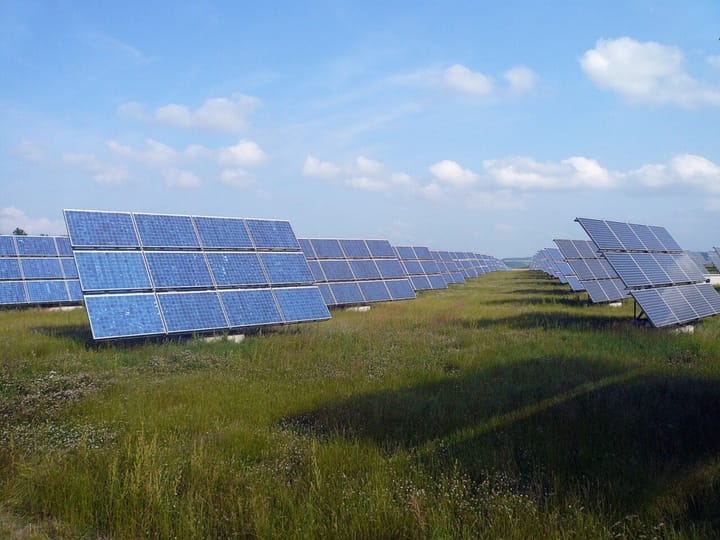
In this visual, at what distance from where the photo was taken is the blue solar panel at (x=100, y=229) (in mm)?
13016

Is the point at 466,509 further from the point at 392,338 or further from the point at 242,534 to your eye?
the point at 392,338

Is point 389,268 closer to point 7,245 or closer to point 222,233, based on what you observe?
point 222,233

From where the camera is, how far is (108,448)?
235 inches

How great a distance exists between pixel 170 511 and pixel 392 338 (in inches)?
371

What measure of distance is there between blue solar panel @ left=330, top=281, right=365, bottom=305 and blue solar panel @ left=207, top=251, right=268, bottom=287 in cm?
759

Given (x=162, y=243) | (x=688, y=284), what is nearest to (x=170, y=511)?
(x=162, y=243)

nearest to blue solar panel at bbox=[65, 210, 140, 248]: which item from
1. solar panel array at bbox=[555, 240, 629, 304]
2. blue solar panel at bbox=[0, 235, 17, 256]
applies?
blue solar panel at bbox=[0, 235, 17, 256]

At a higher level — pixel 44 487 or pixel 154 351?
pixel 154 351

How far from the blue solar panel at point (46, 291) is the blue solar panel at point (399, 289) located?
50.8 feet

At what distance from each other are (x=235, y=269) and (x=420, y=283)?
927 inches

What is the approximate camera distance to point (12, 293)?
73.8ft

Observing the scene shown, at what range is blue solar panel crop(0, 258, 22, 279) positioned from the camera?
75.8 ft

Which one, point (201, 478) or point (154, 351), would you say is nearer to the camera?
point (201, 478)

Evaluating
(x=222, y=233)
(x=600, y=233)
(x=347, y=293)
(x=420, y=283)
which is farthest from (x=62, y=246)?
(x=600, y=233)
